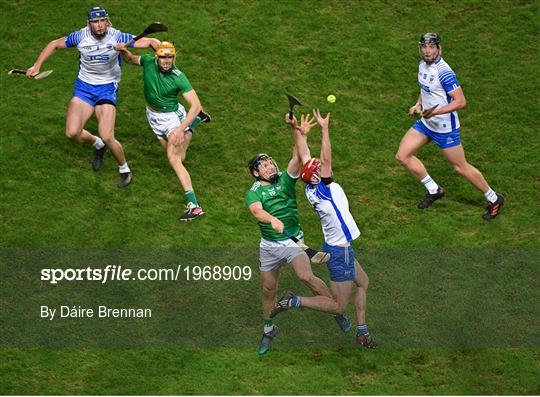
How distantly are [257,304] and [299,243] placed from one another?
6.10ft

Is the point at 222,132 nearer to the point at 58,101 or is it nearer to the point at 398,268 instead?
the point at 58,101

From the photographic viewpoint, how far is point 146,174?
18.9 meters

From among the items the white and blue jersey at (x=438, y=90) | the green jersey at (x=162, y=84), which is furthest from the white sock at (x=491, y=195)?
the green jersey at (x=162, y=84)

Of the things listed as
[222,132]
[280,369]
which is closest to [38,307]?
[280,369]

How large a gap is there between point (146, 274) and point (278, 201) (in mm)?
2626

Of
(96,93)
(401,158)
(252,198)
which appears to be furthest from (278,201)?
(96,93)

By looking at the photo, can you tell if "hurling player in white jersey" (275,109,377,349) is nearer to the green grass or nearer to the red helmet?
the red helmet

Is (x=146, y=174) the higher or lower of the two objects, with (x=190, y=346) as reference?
higher

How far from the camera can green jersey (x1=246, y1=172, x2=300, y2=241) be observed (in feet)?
50.6

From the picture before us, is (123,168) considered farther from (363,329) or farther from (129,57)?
(363,329)

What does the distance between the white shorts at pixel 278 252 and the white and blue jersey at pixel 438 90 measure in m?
3.52

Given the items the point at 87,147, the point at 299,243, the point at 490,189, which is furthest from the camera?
the point at 87,147

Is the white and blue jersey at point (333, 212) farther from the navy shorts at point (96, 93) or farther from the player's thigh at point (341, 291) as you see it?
the navy shorts at point (96, 93)

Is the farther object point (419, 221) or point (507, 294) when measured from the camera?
point (419, 221)
